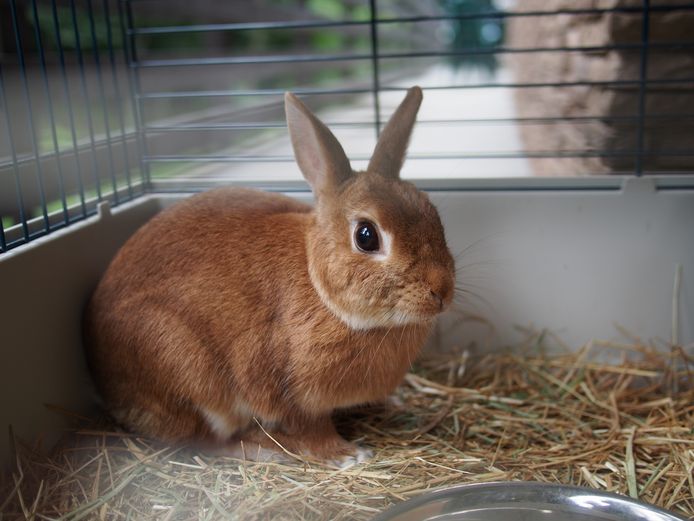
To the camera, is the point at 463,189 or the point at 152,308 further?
the point at 463,189

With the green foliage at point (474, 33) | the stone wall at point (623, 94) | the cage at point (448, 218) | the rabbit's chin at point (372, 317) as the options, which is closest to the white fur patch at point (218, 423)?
the cage at point (448, 218)

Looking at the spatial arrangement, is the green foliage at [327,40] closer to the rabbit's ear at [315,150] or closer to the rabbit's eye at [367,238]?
the rabbit's ear at [315,150]

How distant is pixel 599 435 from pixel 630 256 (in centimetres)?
64

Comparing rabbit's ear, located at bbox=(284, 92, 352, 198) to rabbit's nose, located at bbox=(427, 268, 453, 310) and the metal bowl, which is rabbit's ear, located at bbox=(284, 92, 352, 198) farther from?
the metal bowl

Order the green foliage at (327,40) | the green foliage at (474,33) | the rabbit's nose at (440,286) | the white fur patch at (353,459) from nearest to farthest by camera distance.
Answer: the rabbit's nose at (440,286) < the white fur patch at (353,459) < the green foliage at (474,33) < the green foliage at (327,40)

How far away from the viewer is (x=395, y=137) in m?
1.88

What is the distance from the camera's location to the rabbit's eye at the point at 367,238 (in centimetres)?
169

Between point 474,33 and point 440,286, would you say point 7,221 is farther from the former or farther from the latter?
point 474,33

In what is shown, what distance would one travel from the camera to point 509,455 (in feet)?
6.11

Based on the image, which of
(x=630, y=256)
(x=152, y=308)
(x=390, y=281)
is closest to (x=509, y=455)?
(x=390, y=281)

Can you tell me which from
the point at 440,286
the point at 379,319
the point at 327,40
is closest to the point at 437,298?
the point at 440,286

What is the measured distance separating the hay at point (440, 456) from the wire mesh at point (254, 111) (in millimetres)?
658

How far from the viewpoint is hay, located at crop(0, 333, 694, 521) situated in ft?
5.47

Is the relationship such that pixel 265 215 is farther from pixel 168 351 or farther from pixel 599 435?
pixel 599 435
